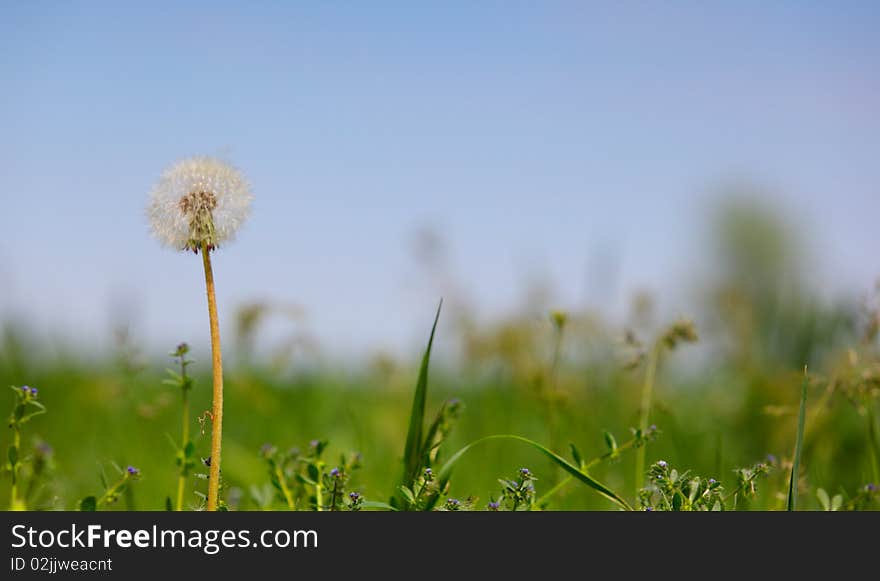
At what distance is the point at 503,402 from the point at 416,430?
10.6ft

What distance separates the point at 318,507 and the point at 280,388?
131 inches

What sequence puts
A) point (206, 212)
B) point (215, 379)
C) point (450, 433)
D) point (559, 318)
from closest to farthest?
point (215, 379)
point (206, 212)
point (450, 433)
point (559, 318)

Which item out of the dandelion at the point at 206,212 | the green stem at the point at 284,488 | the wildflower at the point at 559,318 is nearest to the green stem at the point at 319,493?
the green stem at the point at 284,488

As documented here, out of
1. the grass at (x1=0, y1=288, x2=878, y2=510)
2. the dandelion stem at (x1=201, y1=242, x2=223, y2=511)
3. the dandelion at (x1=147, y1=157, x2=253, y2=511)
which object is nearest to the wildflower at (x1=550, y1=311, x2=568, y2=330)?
the grass at (x1=0, y1=288, x2=878, y2=510)

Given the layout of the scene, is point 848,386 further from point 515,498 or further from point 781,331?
point 781,331

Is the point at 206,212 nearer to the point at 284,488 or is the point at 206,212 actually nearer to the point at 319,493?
the point at 319,493

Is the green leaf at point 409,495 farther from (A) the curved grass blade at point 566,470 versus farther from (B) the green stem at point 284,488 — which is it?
(B) the green stem at point 284,488

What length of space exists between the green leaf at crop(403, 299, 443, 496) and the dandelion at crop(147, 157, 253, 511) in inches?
22.6

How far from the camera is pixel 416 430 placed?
240cm

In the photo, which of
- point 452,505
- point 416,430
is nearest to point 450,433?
point 416,430

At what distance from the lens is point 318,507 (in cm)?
233

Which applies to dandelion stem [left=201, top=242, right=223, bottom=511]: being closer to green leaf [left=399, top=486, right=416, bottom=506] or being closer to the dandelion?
the dandelion
